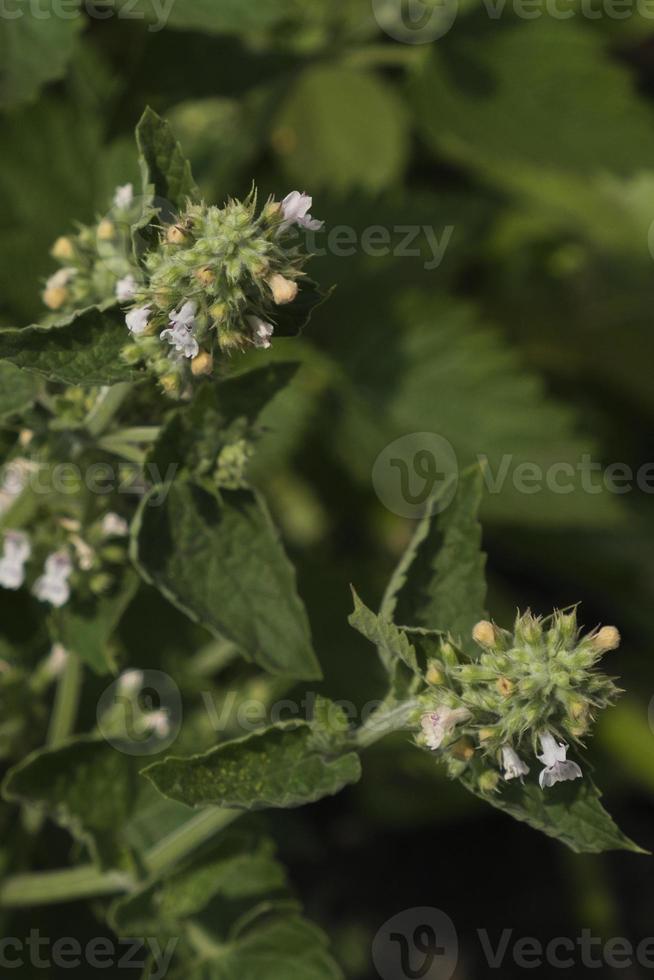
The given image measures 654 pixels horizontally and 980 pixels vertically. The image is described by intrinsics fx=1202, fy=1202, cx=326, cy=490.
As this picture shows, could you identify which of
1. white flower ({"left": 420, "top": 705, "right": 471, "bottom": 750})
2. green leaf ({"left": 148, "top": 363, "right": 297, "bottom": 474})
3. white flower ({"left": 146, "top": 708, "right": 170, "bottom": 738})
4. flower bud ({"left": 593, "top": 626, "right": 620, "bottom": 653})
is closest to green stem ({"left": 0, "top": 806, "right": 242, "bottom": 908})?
white flower ({"left": 146, "top": 708, "right": 170, "bottom": 738})

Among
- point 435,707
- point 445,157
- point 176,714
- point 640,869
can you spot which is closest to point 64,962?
point 176,714

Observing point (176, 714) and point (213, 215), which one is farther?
point (176, 714)

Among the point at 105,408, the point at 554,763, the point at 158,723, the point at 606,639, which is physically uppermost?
the point at 105,408

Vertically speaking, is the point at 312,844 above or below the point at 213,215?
below

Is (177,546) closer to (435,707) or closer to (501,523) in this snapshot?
(435,707)

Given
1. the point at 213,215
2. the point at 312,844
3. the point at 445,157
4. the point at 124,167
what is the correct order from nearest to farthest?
the point at 213,215, the point at 124,167, the point at 312,844, the point at 445,157

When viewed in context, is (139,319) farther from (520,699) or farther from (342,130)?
(342,130)

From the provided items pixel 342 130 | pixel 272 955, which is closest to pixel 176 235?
pixel 272 955
